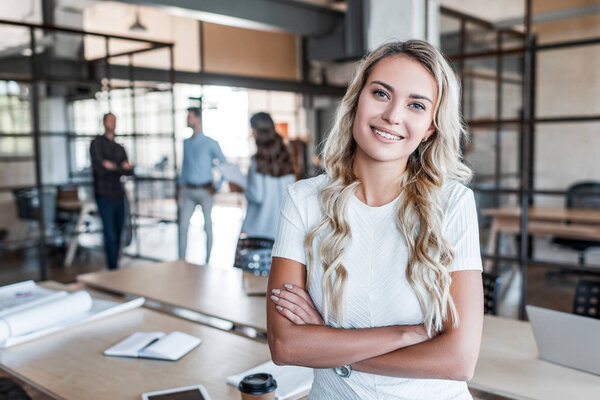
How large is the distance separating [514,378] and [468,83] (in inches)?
121

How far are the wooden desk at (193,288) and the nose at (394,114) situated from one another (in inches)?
45.2

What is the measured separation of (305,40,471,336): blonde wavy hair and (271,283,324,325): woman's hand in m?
0.03

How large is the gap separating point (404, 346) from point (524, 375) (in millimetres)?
676

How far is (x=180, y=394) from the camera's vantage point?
155 centimetres

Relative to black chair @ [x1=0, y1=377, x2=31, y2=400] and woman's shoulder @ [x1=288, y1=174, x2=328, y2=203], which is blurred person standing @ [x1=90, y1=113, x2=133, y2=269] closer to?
black chair @ [x1=0, y1=377, x2=31, y2=400]

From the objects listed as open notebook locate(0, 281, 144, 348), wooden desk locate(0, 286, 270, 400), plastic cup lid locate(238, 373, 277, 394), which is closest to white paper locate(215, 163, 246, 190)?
open notebook locate(0, 281, 144, 348)

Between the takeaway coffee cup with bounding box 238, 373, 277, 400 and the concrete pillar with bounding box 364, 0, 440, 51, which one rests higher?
the concrete pillar with bounding box 364, 0, 440, 51

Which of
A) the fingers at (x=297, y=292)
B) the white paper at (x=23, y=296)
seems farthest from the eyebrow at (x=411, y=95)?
the white paper at (x=23, y=296)

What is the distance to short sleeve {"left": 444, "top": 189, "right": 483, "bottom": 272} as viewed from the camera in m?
1.26

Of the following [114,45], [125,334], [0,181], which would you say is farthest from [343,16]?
[125,334]

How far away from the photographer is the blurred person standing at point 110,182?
5.68 m

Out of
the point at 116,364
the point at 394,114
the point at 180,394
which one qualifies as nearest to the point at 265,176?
the point at 116,364

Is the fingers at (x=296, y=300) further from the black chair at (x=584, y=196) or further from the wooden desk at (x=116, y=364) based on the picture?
the black chair at (x=584, y=196)

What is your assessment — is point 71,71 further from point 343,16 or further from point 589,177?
point 589,177
